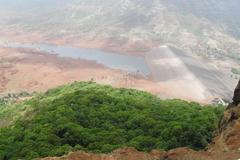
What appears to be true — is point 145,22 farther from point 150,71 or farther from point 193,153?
point 193,153

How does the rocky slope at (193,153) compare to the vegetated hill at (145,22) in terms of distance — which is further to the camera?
Result: the vegetated hill at (145,22)

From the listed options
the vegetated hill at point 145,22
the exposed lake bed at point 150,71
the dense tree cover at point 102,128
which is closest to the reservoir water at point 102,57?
the exposed lake bed at point 150,71

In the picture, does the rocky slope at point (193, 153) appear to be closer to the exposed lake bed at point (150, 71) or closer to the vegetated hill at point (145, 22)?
the exposed lake bed at point (150, 71)

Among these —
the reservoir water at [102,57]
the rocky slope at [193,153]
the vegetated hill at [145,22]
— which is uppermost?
the rocky slope at [193,153]

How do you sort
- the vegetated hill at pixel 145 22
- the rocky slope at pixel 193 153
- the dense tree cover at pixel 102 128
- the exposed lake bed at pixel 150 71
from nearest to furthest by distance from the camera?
1. the rocky slope at pixel 193 153
2. the dense tree cover at pixel 102 128
3. the exposed lake bed at pixel 150 71
4. the vegetated hill at pixel 145 22

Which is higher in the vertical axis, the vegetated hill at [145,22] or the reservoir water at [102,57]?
the reservoir water at [102,57]

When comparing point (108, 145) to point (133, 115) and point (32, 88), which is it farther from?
point (32, 88)

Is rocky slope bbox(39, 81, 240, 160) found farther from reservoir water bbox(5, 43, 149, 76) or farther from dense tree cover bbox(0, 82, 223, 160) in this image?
reservoir water bbox(5, 43, 149, 76)

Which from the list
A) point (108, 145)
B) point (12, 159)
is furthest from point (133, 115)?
point (12, 159)

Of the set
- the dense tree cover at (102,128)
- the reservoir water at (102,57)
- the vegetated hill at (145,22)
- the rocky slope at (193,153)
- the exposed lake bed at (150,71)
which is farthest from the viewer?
the vegetated hill at (145,22)

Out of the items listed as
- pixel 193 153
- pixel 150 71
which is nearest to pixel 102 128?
pixel 193 153
